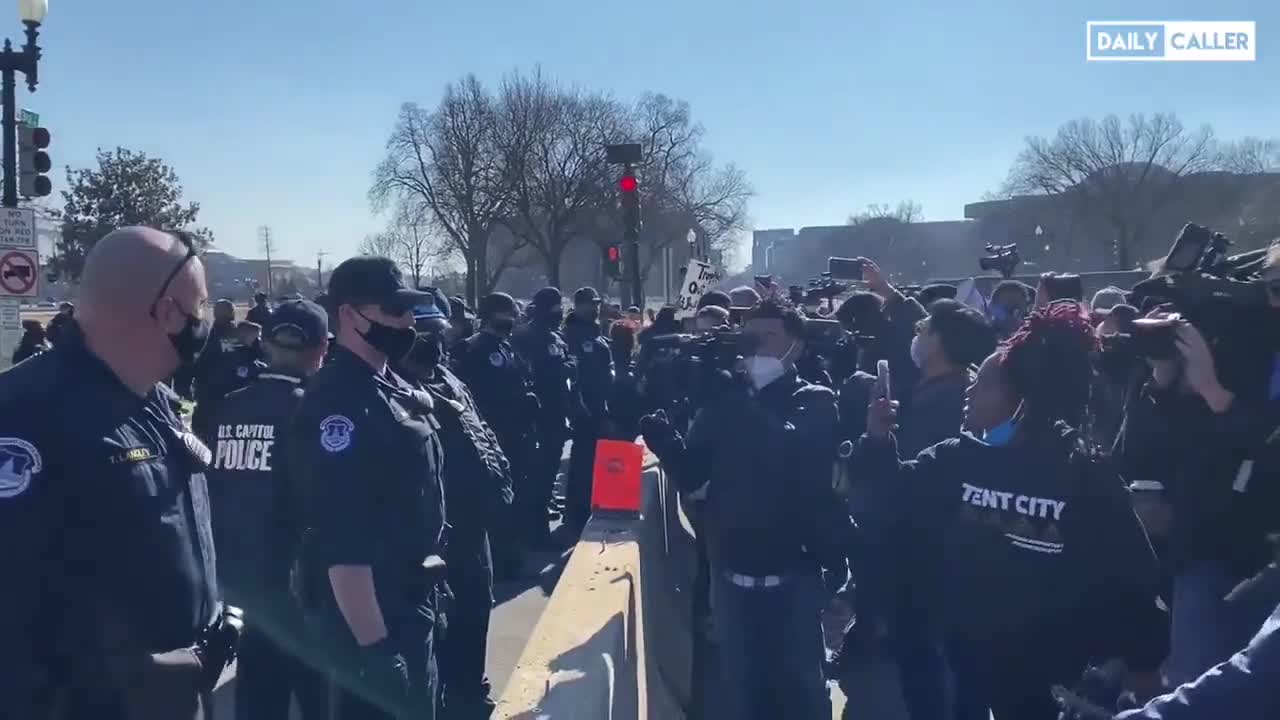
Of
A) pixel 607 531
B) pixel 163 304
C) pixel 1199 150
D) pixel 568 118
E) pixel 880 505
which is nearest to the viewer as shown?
pixel 163 304

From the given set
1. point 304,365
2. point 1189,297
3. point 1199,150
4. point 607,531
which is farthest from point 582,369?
point 1199,150

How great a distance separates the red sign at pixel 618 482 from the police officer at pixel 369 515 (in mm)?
2101

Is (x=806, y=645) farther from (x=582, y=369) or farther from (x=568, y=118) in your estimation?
(x=568, y=118)

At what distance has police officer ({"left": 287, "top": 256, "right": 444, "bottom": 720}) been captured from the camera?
123 inches

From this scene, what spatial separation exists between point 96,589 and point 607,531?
128 inches

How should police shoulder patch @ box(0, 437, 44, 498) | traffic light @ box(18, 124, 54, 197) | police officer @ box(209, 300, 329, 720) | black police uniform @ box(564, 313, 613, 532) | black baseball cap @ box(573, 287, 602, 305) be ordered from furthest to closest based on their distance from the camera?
traffic light @ box(18, 124, 54, 197) → black baseball cap @ box(573, 287, 602, 305) → black police uniform @ box(564, 313, 613, 532) → police officer @ box(209, 300, 329, 720) → police shoulder patch @ box(0, 437, 44, 498)

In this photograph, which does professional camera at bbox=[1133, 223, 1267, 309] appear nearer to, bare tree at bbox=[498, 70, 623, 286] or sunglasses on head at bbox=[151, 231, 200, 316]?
sunglasses on head at bbox=[151, 231, 200, 316]

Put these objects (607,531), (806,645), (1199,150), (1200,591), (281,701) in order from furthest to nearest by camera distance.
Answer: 1. (1199,150)
2. (607,531)
3. (806,645)
4. (281,701)
5. (1200,591)

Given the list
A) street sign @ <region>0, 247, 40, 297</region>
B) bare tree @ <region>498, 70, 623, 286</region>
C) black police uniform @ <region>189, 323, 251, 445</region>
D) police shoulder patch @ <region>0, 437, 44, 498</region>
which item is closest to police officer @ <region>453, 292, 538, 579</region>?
black police uniform @ <region>189, 323, 251, 445</region>

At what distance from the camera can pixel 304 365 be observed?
15.3 ft

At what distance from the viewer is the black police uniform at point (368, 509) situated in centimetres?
314

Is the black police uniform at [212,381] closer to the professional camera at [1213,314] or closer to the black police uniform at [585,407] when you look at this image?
the black police uniform at [585,407]

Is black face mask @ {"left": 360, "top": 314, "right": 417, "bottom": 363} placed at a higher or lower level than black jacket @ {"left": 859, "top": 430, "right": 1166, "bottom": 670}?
higher

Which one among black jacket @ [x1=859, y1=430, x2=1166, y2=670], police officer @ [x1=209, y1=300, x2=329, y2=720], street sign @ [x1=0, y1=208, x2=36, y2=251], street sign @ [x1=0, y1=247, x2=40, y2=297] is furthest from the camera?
street sign @ [x1=0, y1=208, x2=36, y2=251]
